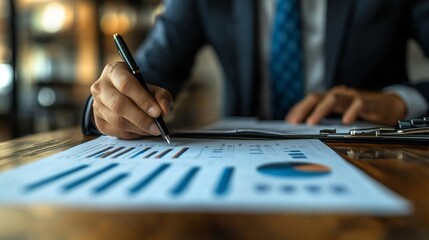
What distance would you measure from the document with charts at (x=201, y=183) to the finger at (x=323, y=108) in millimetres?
285

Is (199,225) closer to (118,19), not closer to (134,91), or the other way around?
(134,91)

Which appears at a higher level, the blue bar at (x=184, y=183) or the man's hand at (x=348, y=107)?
the man's hand at (x=348, y=107)

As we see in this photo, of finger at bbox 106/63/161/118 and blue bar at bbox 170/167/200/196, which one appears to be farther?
finger at bbox 106/63/161/118

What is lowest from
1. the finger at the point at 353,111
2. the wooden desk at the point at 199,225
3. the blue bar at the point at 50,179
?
the wooden desk at the point at 199,225

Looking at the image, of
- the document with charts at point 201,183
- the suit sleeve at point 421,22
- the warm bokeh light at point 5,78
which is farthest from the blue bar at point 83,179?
the warm bokeh light at point 5,78

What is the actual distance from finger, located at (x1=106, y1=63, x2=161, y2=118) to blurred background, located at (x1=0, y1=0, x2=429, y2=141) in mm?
1568

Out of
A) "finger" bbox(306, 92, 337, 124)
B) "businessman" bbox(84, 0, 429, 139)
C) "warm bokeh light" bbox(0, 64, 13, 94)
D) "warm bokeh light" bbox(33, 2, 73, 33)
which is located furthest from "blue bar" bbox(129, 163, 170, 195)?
"warm bokeh light" bbox(33, 2, 73, 33)

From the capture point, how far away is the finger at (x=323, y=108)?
0.67 m

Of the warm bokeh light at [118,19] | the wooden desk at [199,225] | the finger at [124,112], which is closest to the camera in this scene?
the wooden desk at [199,225]

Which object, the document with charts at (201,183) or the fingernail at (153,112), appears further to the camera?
the fingernail at (153,112)

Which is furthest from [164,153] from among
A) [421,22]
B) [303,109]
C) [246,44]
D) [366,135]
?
[421,22]

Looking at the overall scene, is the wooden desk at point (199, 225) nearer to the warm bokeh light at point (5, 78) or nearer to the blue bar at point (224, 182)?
the blue bar at point (224, 182)

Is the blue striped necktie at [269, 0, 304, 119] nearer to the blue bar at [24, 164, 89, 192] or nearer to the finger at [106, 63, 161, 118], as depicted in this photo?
the finger at [106, 63, 161, 118]

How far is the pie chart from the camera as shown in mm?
277
